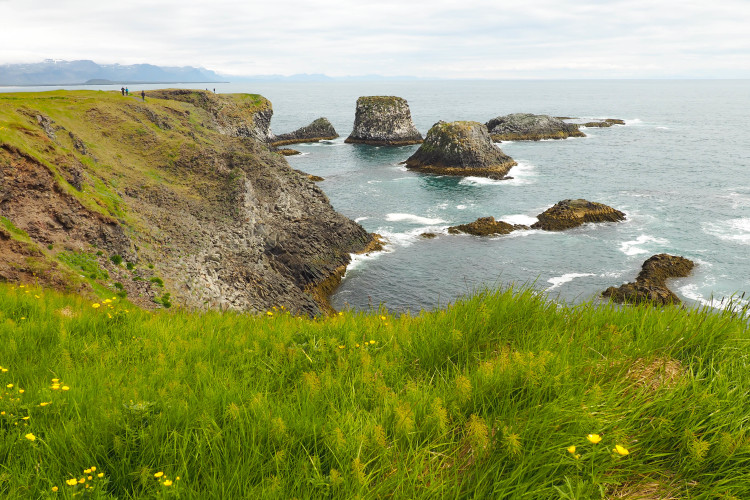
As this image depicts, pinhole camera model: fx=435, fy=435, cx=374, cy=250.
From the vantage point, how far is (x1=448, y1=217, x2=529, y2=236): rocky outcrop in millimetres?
A: 43572

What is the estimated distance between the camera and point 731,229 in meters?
42.5

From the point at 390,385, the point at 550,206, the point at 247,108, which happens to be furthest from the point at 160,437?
the point at 247,108

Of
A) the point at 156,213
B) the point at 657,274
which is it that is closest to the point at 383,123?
the point at 657,274

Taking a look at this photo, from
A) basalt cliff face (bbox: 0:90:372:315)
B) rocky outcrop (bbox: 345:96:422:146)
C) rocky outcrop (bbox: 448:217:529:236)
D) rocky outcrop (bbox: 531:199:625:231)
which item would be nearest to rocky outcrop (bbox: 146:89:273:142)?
basalt cliff face (bbox: 0:90:372:315)

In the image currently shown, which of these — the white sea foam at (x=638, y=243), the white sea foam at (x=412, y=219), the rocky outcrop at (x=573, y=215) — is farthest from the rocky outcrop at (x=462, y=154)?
the white sea foam at (x=638, y=243)

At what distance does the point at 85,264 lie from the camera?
18781 millimetres

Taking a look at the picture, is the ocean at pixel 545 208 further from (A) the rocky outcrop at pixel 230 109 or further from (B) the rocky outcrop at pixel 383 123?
(A) the rocky outcrop at pixel 230 109

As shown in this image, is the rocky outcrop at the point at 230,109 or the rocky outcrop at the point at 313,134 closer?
the rocky outcrop at the point at 230,109

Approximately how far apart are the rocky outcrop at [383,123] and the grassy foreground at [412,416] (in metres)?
104

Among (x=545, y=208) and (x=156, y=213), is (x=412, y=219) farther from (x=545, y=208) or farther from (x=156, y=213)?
(x=156, y=213)

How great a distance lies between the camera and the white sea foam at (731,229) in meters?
39.8

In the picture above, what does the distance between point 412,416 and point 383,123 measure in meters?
108

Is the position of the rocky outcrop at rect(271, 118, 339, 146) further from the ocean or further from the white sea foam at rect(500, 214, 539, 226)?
the white sea foam at rect(500, 214, 539, 226)

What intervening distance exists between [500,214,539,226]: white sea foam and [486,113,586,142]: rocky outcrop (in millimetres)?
61647
